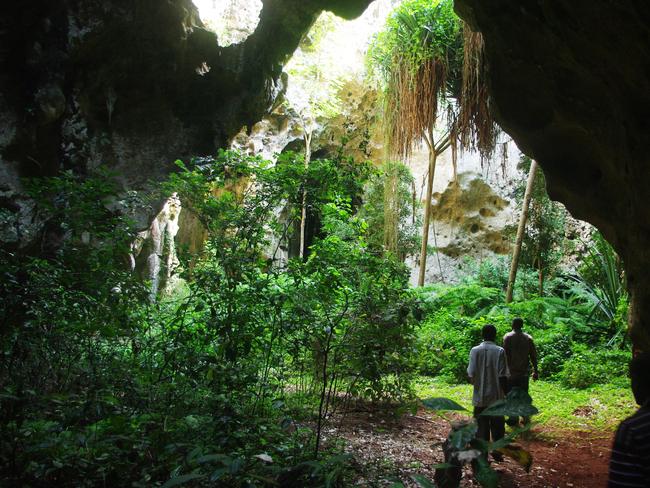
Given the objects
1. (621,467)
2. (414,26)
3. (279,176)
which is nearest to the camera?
(621,467)

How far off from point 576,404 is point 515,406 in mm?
5478

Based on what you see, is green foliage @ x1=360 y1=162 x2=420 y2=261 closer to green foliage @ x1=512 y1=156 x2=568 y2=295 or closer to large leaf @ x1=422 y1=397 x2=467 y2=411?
green foliage @ x1=512 y1=156 x2=568 y2=295

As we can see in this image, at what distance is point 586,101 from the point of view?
161 inches

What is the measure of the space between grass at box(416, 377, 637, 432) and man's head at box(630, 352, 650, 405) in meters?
3.16

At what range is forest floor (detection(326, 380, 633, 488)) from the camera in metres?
3.80

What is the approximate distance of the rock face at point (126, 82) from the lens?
24.5 feet

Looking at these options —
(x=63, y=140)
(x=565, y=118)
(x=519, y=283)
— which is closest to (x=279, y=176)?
(x=565, y=118)

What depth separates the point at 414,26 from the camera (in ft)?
32.3

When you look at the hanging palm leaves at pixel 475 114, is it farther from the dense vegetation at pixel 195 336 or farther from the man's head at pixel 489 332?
the man's head at pixel 489 332

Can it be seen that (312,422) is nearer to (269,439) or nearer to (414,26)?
(269,439)

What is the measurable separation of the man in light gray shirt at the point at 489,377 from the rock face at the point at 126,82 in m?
6.05

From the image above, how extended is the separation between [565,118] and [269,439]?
4.00 m

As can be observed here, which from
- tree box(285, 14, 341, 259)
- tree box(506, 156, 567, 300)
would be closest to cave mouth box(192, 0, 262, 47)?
tree box(285, 14, 341, 259)

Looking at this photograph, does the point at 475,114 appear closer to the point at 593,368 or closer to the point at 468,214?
the point at 593,368
